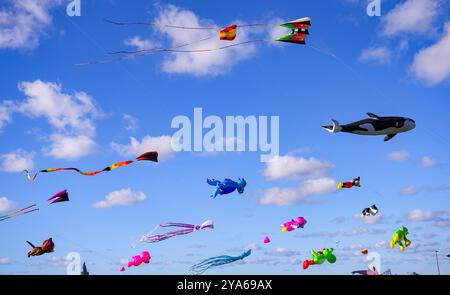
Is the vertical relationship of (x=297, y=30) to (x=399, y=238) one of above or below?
above

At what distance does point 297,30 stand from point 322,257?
74.4 ft

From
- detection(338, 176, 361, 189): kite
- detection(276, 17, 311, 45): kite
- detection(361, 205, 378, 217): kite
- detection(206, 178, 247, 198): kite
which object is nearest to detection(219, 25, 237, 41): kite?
detection(276, 17, 311, 45): kite

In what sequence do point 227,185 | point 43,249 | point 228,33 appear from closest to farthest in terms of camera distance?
1. point 228,33
2. point 227,185
3. point 43,249

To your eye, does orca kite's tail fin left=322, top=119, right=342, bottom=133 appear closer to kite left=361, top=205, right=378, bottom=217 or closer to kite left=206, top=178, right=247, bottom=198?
kite left=206, top=178, right=247, bottom=198

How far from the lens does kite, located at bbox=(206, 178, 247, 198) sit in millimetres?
35209

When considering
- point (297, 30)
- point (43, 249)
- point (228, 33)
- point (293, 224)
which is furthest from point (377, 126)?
point (43, 249)

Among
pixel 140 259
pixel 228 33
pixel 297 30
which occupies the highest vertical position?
pixel 228 33

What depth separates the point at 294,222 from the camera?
1604 inches

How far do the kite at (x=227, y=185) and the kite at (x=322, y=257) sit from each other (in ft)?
36.1

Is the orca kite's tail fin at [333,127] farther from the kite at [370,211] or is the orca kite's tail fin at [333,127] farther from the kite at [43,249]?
the kite at [43,249]

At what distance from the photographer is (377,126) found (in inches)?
1191

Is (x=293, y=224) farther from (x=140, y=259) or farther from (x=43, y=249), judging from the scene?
(x=43, y=249)

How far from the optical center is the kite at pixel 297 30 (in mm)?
28500
